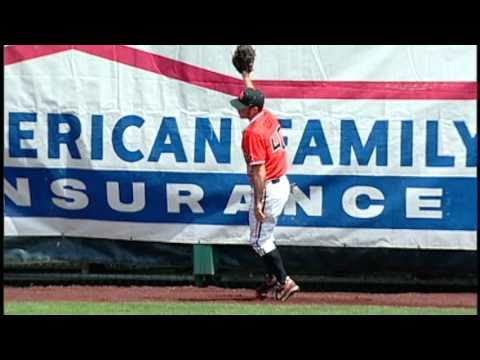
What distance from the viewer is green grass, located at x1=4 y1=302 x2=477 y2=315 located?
9516 mm

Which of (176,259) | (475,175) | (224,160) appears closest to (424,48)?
(475,175)

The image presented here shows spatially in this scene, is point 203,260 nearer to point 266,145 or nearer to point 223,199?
point 223,199

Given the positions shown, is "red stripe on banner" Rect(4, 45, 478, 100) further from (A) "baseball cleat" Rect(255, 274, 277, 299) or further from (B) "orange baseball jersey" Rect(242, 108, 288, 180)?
(A) "baseball cleat" Rect(255, 274, 277, 299)

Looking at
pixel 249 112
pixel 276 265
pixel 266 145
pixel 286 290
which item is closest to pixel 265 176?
pixel 266 145

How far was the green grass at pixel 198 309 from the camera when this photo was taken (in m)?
9.52

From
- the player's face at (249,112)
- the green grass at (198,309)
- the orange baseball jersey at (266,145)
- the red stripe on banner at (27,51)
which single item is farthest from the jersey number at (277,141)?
the red stripe on banner at (27,51)

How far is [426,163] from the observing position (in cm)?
1074

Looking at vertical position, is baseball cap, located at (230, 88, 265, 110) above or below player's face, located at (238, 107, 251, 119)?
above

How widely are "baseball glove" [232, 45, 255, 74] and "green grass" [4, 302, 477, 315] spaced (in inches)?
77.8

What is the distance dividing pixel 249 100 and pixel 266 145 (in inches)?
14.6

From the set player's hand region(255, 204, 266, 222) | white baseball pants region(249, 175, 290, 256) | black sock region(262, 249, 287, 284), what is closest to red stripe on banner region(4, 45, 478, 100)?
white baseball pants region(249, 175, 290, 256)

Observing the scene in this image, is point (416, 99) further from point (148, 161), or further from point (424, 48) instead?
point (148, 161)

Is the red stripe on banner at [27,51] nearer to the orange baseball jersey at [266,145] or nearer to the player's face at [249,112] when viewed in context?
the player's face at [249,112]

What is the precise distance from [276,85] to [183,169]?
1.07 metres
